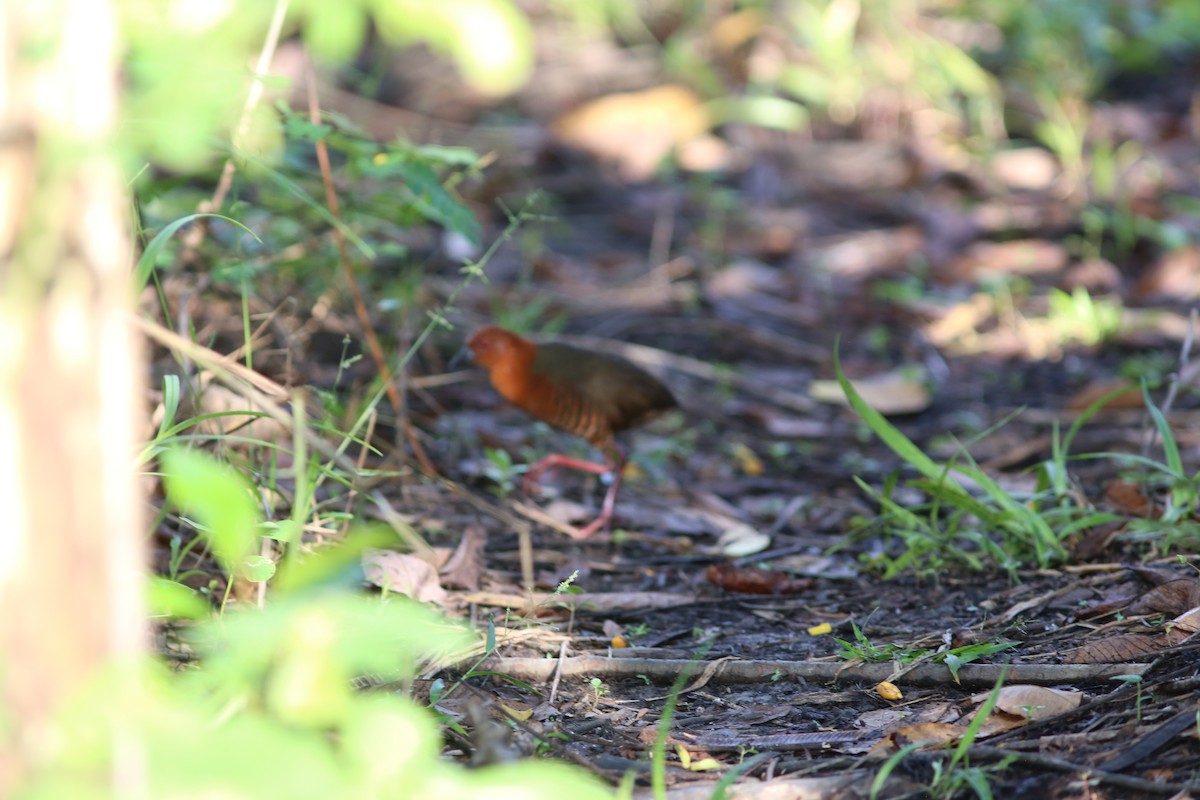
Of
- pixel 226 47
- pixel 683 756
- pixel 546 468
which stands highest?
pixel 226 47

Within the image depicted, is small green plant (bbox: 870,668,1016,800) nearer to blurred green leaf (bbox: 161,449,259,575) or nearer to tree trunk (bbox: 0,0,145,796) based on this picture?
blurred green leaf (bbox: 161,449,259,575)

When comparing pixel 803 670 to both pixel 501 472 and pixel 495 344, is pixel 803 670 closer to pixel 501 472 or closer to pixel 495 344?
pixel 501 472

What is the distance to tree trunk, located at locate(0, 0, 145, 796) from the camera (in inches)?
47.6

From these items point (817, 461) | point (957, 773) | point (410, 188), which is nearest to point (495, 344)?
point (410, 188)

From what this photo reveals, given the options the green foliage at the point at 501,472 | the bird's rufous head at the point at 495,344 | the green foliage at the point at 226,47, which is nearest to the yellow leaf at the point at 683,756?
the green foliage at the point at 226,47

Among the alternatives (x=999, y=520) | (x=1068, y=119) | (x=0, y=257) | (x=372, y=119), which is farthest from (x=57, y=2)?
(x=1068, y=119)

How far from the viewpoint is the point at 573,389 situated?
165 inches

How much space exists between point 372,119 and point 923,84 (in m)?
3.82

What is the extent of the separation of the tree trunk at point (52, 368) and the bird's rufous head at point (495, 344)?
2.99m

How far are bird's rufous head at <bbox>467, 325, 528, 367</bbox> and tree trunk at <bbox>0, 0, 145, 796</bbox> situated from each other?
2.99 meters

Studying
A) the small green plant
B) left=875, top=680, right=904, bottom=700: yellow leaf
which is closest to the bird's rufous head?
left=875, top=680, right=904, bottom=700: yellow leaf

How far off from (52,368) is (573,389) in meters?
2.99

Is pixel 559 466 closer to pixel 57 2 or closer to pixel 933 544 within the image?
pixel 933 544

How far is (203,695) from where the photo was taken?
5.77 ft
